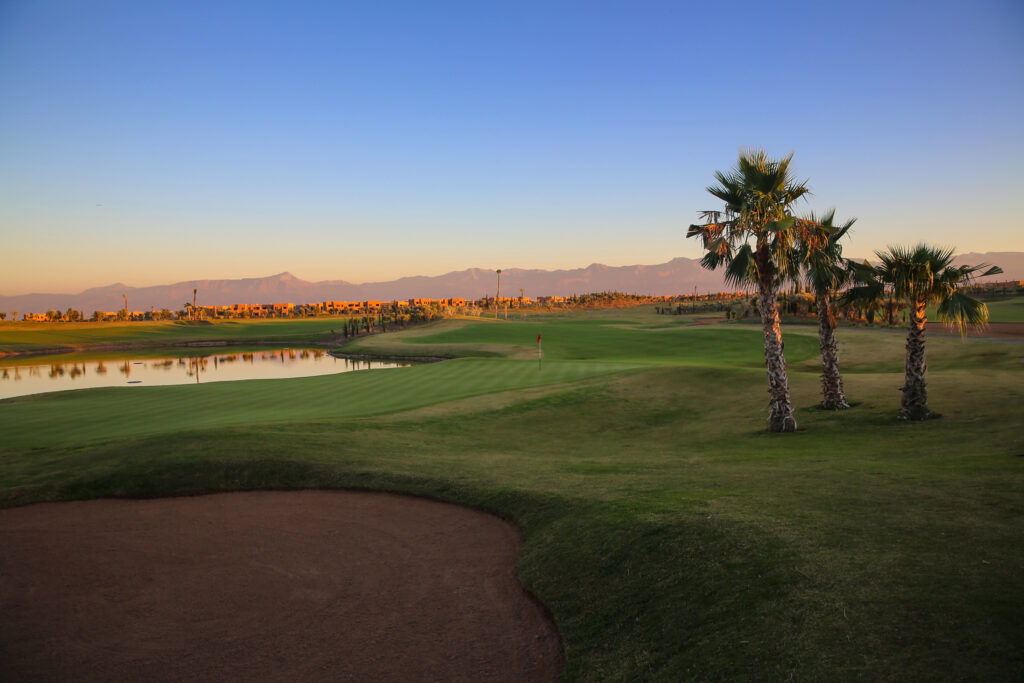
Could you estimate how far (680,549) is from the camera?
8211mm

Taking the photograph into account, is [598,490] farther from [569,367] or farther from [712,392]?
[569,367]

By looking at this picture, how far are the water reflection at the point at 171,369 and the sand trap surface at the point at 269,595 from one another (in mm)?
43155

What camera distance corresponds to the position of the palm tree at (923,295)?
58.0 feet

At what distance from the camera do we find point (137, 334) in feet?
363

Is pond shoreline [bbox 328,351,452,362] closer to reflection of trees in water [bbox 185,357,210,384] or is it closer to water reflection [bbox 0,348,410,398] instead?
water reflection [bbox 0,348,410,398]

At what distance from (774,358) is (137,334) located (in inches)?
4718

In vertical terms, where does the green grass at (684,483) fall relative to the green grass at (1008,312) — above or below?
below

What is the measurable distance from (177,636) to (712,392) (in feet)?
76.4

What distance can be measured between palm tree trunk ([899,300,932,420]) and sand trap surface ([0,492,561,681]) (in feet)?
44.6

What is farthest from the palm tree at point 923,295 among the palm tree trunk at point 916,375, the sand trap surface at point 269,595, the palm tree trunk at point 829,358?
the sand trap surface at point 269,595

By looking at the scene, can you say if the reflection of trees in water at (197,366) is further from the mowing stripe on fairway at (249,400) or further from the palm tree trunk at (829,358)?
the palm tree trunk at (829,358)

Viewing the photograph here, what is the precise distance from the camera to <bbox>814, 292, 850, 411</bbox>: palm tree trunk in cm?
2094

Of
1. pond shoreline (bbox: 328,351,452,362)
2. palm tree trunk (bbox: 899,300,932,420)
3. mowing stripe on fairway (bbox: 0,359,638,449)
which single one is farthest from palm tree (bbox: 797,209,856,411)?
pond shoreline (bbox: 328,351,452,362)

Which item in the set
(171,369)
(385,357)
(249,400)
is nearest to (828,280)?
(249,400)
